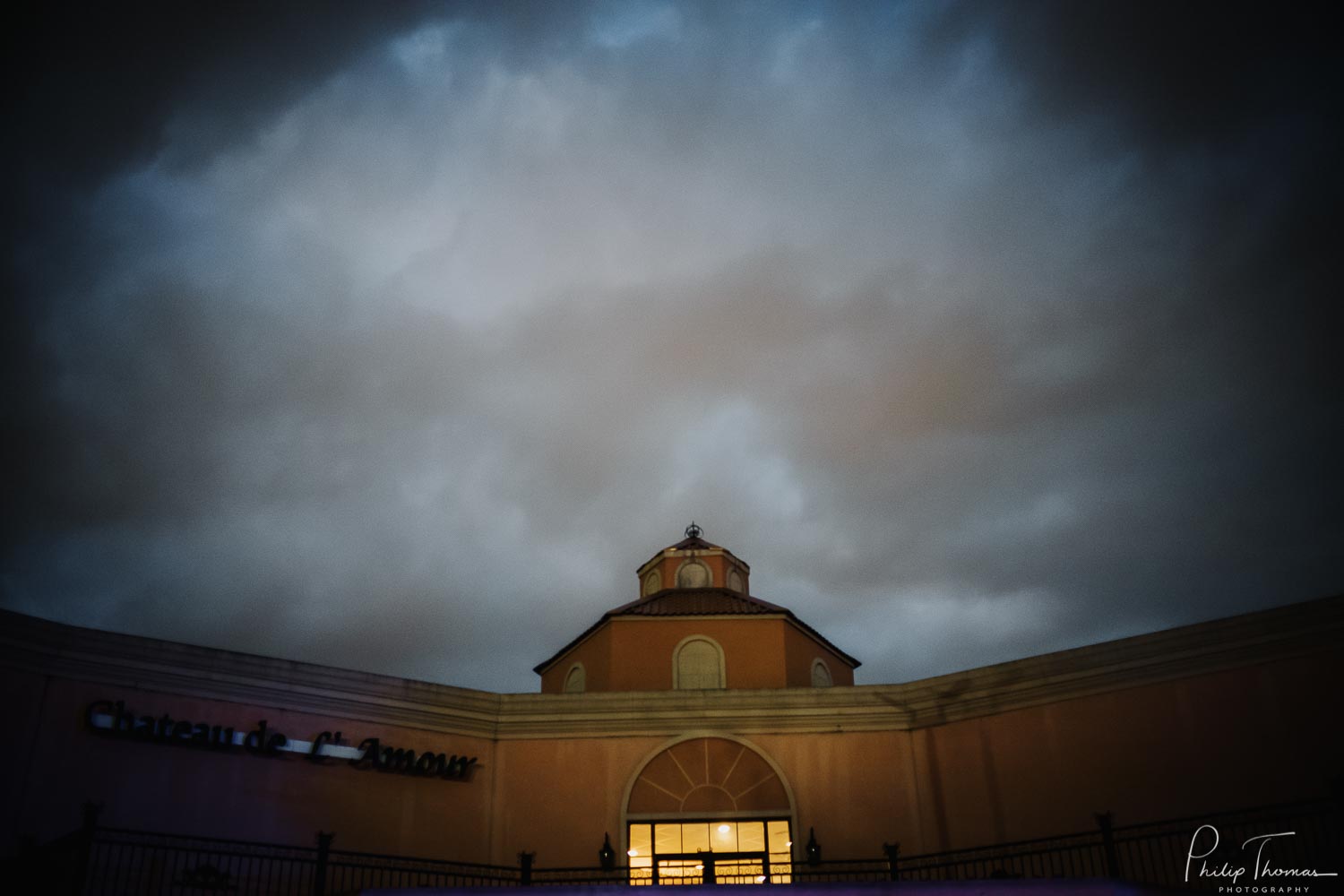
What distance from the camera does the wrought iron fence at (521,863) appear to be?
15953 millimetres

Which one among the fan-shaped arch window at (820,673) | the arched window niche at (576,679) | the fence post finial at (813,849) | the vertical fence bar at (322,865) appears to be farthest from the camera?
the arched window niche at (576,679)

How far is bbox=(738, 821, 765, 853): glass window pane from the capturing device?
21.2 metres

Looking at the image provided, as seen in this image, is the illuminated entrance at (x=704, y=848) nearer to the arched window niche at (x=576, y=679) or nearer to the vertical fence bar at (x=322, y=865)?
the arched window niche at (x=576, y=679)

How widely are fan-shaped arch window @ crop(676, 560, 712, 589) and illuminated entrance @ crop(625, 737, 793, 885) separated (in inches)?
353

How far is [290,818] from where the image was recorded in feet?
63.9

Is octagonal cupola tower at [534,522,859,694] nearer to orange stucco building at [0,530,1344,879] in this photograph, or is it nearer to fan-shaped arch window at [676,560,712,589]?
fan-shaped arch window at [676,560,712,589]

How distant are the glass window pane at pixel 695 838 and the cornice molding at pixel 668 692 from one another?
198cm

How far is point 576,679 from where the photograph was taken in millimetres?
27656

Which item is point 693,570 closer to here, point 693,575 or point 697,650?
point 693,575

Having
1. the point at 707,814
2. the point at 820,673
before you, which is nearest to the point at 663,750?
the point at 707,814

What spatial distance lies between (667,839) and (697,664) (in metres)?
5.52

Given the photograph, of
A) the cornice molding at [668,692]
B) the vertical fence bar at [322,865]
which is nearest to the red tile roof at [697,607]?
the cornice molding at [668,692]

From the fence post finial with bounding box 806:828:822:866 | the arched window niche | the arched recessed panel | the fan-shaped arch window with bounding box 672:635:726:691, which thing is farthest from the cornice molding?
the arched window niche

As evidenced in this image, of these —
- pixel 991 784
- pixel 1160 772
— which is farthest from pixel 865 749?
pixel 1160 772
